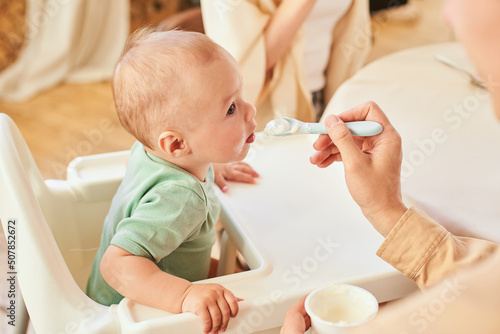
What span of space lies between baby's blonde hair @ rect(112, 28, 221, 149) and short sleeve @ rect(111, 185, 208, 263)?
0.08m

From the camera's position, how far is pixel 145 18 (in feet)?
9.37

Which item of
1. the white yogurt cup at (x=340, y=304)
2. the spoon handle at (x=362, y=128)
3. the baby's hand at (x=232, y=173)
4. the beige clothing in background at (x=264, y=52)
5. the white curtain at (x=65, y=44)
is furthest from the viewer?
the white curtain at (x=65, y=44)

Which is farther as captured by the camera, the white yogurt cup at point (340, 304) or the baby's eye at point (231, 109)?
the baby's eye at point (231, 109)

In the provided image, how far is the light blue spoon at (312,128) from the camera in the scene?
0.75 metres

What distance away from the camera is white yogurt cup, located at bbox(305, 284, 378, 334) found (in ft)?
2.12

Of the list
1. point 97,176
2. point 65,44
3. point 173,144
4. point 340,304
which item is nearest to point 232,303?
point 340,304

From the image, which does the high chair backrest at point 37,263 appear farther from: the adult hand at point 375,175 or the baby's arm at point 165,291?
the adult hand at point 375,175

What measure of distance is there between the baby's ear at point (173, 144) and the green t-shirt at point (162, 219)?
0.08ft

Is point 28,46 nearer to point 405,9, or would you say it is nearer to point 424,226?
point 405,9

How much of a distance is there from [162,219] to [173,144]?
103mm

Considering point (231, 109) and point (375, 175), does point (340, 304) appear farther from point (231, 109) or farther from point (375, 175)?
point (231, 109)

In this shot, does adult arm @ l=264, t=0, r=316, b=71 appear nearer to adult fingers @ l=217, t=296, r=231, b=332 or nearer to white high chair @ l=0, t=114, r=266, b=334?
white high chair @ l=0, t=114, r=266, b=334

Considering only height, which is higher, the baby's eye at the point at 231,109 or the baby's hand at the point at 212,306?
the baby's eye at the point at 231,109

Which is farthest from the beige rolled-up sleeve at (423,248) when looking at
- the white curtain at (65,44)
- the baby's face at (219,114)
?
the white curtain at (65,44)
